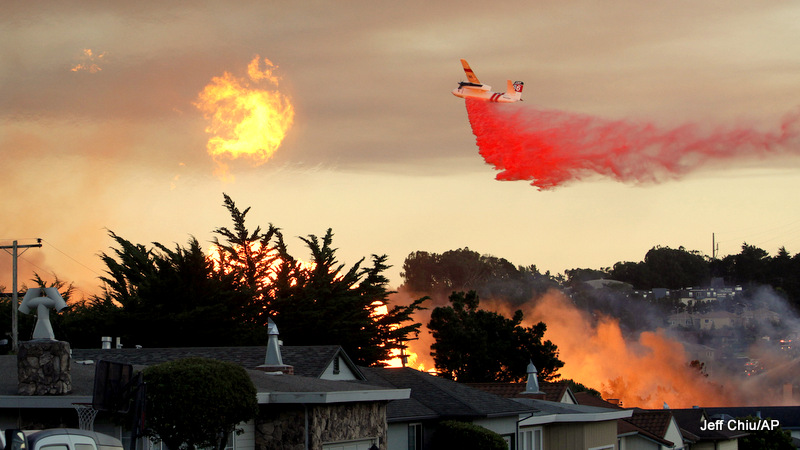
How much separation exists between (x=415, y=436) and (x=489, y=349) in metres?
58.7

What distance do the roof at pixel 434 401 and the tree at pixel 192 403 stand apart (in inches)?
374

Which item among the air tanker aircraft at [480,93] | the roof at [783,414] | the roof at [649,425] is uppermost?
the air tanker aircraft at [480,93]

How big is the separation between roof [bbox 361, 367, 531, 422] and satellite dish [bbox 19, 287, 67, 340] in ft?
37.3

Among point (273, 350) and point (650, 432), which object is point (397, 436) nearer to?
point (273, 350)

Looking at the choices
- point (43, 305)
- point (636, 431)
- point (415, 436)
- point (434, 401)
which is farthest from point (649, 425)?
point (43, 305)

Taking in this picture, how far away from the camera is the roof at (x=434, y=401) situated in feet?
107

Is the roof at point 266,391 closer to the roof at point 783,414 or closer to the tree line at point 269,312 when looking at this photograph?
the tree line at point 269,312

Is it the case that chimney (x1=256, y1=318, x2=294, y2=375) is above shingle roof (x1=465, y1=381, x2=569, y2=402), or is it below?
above

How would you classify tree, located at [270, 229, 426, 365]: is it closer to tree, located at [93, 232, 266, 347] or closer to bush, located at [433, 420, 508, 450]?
tree, located at [93, 232, 266, 347]

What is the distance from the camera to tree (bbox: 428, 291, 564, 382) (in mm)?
89750

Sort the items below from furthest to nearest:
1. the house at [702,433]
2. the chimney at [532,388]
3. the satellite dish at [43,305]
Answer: the house at [702,433], the chimney at [532,388], the satellite dish at [43,305]

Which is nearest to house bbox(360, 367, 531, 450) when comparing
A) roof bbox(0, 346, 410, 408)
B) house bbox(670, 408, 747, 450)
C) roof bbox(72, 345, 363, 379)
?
roof bbox(72, 345, 363, 379)

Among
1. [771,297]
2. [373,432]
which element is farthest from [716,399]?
[373,432]

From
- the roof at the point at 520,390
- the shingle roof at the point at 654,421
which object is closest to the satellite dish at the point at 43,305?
the roof at the point at 520,390
